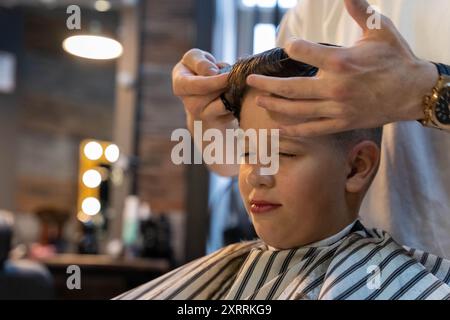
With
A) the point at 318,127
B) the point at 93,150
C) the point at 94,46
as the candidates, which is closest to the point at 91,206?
the point at 93,150

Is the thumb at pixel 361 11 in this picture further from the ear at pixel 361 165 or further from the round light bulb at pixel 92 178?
the round light bulb at pixel 92 178

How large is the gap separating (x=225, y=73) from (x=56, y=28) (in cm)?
574

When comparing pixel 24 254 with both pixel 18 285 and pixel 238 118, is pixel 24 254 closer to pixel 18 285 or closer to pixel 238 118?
pixel 18 285

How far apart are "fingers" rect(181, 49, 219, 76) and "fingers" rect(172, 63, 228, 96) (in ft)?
0.06

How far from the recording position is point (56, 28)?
21.1ft

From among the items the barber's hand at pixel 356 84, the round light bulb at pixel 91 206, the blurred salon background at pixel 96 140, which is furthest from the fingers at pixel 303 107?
the round light bulb at pixel 91 206

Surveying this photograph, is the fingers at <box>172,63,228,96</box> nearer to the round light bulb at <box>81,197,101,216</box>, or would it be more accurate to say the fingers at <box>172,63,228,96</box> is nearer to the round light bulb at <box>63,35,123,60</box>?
the round light bulb at <box>63,35,123,60</box>

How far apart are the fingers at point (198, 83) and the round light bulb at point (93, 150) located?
→ 17.1ft

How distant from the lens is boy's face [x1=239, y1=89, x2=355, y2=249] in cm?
106

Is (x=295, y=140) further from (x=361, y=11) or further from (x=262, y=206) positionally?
(x=361, y=11)

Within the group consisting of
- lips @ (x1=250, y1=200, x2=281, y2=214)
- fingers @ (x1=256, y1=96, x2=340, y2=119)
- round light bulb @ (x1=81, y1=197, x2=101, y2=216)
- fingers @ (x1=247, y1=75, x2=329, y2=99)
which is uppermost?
fingers @ (x1=247, y1=75, x2=329, y2=99)

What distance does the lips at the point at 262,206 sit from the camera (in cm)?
108

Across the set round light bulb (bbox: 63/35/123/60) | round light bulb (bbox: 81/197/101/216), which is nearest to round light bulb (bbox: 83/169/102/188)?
round light bulb (bbox: 81/197/101/216)

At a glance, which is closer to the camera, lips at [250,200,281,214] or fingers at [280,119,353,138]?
fingers at [280,119,353,138]
